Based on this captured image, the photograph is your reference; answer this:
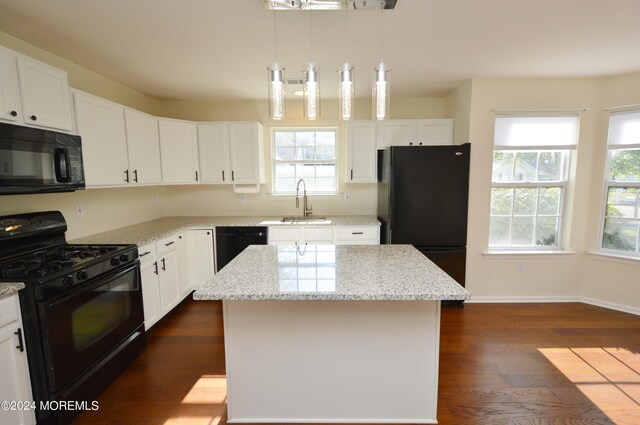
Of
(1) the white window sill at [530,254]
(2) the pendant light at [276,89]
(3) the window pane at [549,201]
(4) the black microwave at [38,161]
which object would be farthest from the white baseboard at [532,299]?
(4) the black microwave at [38,161]

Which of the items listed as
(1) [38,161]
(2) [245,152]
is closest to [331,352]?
(1) [38,161]

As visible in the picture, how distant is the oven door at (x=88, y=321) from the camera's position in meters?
1.61

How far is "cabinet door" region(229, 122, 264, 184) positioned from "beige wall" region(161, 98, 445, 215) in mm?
322

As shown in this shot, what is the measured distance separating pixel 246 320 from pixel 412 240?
2179 millimetres

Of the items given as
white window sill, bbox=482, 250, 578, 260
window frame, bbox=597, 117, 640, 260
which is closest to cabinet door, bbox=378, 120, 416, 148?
white window sill, bbox=482, 250, 578, 260

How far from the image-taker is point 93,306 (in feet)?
6.21

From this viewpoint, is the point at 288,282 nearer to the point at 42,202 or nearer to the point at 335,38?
the point at 335,38

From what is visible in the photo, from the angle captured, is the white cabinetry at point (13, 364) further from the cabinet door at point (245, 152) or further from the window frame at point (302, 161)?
the window frame at point (302, 161)

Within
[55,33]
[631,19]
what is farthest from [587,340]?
[55,33]

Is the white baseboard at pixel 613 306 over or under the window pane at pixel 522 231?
under

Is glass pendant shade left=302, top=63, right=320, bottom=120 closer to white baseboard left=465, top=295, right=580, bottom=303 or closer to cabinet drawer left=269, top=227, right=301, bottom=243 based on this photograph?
cabinet drawer left=269, top=227, right=301, bottom=243

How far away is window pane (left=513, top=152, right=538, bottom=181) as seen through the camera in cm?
332

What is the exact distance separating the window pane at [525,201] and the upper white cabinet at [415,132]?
0.99m

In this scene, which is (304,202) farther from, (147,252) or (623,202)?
(623,202)
